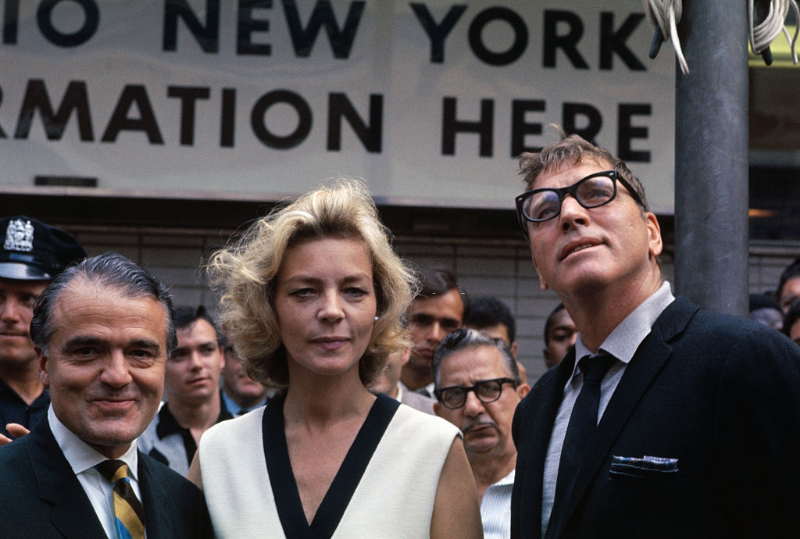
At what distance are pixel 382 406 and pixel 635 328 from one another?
0.80 meters

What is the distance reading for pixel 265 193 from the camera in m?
6.42

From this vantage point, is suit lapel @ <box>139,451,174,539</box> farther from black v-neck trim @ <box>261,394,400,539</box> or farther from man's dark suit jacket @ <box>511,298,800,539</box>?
man's dark suit jacket @ <box>511,298,800,539</box>

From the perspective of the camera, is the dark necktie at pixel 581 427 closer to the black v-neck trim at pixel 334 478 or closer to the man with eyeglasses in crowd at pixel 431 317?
the black v-neck trim at pixel 334 478

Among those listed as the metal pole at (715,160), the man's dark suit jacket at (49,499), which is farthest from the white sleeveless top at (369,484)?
the metal pole at (715,160)

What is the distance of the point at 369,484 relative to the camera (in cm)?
273

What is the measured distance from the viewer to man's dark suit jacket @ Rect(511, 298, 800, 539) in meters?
2.17

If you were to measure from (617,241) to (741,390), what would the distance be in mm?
532

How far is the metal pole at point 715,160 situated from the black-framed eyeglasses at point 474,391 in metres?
1.59

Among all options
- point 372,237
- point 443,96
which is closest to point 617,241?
point 372,237

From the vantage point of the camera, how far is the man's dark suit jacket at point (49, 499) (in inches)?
89.0

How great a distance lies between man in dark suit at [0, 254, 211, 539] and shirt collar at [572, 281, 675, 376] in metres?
1.13

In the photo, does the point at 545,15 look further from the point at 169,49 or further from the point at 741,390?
the point at 741,390

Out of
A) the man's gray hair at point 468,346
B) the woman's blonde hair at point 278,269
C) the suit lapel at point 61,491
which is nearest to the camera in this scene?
the suit lapel at point 61,491

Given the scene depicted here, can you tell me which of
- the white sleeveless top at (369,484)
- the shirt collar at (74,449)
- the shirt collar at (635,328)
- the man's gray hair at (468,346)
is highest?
the shirt collar at (635,328)
